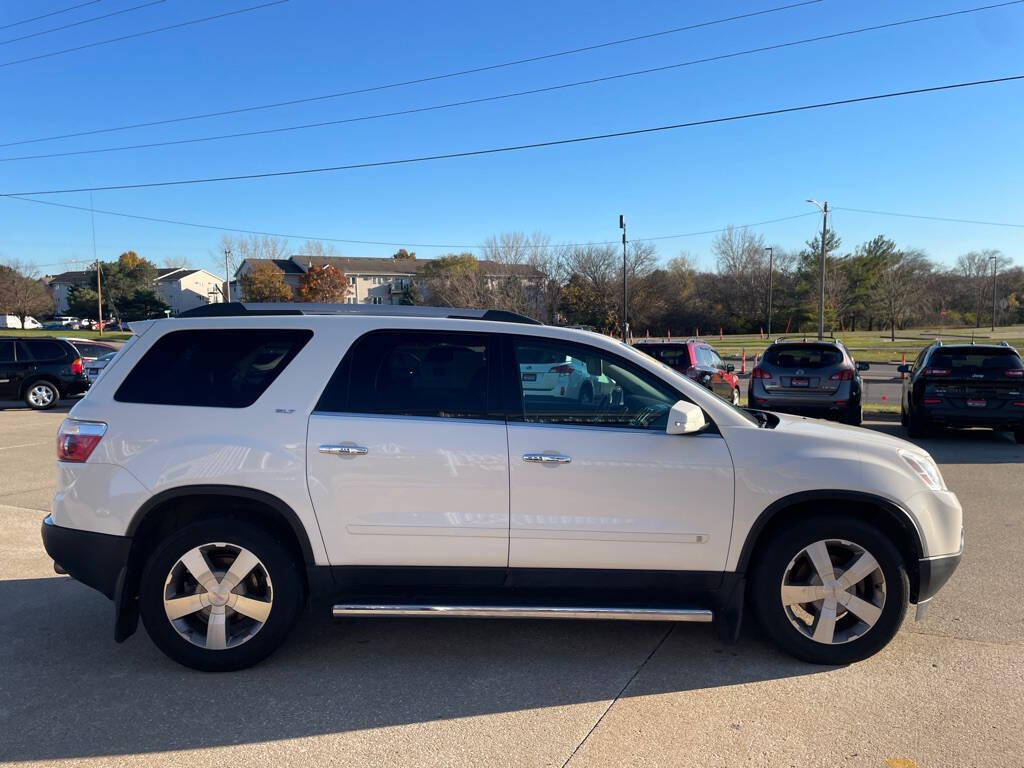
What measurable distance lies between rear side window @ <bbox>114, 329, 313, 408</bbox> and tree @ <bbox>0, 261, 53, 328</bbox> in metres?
85.4

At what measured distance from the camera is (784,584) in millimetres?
3879

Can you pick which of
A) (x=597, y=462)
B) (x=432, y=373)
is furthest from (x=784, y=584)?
(x=432, y=373)

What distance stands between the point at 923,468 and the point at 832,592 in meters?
0.85

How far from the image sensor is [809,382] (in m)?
12.5

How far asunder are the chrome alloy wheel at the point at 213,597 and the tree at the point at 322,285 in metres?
70.6

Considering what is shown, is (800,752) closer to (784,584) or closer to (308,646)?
(784,584)

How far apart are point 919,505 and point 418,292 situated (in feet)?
221

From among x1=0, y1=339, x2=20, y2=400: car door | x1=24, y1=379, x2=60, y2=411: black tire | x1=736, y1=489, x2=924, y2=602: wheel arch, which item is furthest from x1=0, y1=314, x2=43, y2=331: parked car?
x1=736, y1=489, x2=924, y2=602: wheel arch

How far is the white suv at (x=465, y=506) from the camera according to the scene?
3777 millimetres

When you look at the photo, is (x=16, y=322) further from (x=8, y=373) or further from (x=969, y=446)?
(x=969, y=446)

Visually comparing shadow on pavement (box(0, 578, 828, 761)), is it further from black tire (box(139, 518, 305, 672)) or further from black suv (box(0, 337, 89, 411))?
black suv (box(0, 337, 89, 411))

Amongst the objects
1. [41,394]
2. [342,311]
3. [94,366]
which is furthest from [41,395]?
[342,311]

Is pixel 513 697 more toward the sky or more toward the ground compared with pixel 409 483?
more toward the ground

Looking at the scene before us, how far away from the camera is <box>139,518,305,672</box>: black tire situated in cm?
380
